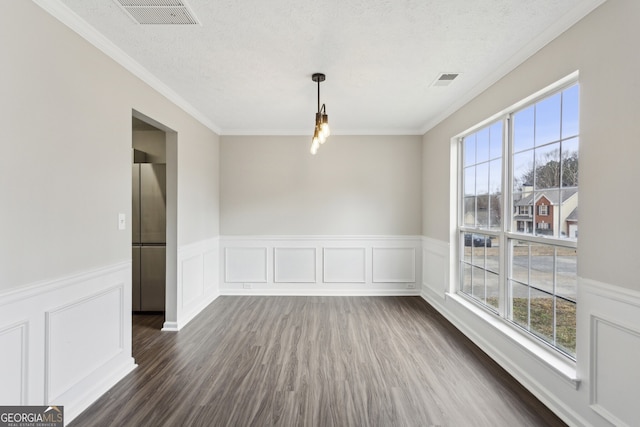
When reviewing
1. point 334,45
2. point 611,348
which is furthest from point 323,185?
point 611,348

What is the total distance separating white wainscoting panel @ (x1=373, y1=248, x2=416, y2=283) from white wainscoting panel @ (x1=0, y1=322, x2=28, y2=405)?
418 cm

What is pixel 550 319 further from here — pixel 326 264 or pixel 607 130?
pixel 326 264

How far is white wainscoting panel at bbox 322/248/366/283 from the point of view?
5066mm

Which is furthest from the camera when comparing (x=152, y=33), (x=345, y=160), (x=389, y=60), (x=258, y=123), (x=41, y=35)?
(x=345, y=160)

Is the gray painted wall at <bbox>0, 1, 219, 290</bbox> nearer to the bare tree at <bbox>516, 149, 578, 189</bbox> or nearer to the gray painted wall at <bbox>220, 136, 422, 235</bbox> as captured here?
the gray painted wall at <bbox>220, 136, 422, 235</bbox>

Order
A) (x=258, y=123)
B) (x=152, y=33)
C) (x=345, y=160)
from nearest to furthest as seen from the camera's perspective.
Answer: (x=152, y=33), (x=258, y=123), (x=345, y=160)

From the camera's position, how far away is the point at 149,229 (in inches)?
156

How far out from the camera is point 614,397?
1.73 meters

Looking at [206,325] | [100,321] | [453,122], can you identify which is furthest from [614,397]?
[206,325]

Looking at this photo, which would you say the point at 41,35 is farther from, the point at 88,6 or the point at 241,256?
the point at 241,256

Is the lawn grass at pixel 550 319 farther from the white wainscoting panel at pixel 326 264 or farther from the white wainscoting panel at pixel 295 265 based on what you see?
the white wainscoting panel at pixel 295 265

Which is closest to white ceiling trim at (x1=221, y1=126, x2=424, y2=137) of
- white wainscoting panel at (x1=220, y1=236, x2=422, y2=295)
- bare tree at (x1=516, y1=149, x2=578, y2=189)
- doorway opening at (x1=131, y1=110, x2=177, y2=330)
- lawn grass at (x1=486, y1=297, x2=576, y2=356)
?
doorway opening at (x1=131, y1=110, x2=177, y2=330)

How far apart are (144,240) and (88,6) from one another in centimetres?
272

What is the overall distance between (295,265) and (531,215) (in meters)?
3.41
